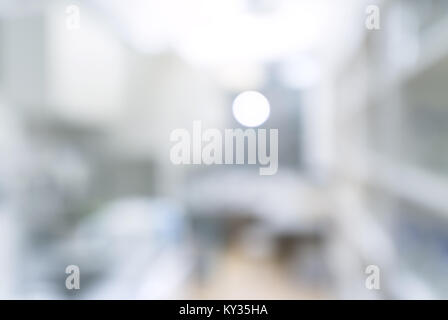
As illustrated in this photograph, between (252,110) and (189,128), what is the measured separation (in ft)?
0.26

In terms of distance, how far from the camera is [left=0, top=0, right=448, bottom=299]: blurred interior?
0.57m

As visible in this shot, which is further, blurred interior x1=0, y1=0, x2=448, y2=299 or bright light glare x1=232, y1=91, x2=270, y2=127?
blurred interior x1=0, y1=0, x2=448, y2=299

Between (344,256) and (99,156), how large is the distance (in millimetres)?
796

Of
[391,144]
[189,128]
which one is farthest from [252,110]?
[391,144]

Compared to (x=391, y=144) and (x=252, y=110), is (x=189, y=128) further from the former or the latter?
(x=391, y=144)

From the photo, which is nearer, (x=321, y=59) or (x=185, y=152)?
(x=185, y=152)

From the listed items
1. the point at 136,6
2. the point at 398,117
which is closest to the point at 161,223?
the point at 136,6

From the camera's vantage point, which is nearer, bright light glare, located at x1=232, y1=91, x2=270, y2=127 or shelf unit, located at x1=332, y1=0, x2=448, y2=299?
bright light glare, located at x1=232, y1=91, x2=270, y2=127

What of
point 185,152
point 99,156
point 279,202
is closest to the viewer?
point 185,152

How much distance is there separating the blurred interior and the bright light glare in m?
0.02

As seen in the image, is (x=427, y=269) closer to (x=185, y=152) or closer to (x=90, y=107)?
(x=185, y=152)

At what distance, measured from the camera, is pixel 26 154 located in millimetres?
619

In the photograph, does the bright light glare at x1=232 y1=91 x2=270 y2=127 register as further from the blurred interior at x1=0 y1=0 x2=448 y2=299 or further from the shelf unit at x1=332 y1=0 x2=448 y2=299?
the shelf unit at x1=332 y1=0 x2=448 y2=299

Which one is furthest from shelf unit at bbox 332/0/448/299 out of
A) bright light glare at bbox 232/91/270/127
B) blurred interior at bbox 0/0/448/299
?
bright light glare at bbox 232/91/270/127
